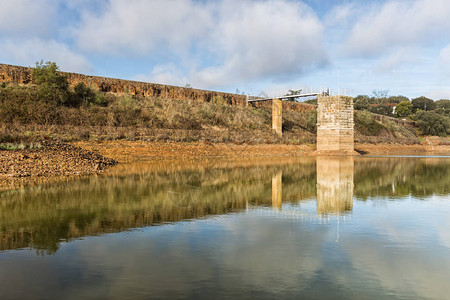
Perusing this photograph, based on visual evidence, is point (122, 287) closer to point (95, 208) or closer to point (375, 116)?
point (95, 208)

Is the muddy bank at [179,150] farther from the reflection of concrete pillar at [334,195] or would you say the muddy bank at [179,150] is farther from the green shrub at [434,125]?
the green shrub at [434,125]

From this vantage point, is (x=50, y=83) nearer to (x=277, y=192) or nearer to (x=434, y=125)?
(x=277, y=192)

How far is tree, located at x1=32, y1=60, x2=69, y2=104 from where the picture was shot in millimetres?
30828

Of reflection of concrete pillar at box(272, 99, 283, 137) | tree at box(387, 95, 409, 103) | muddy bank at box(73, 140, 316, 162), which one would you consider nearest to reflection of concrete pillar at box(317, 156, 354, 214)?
muddy bank at box(73, 140, 316, 162)

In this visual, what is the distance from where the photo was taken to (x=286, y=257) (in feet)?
16.0

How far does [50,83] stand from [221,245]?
1231 inches

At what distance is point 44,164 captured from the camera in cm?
1584

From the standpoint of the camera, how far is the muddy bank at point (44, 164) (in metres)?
14.0

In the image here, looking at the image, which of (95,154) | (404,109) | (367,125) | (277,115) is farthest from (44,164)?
(404,109)

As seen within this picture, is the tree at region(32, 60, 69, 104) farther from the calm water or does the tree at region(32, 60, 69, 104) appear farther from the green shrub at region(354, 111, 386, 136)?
the green shrub at region(354, 111, 386, 136)

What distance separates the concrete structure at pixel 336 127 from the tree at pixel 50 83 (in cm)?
2456

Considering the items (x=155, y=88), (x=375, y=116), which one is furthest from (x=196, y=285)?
(x=375, y=116)

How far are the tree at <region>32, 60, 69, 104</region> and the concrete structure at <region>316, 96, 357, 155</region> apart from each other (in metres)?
24.6

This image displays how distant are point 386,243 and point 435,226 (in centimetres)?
192
